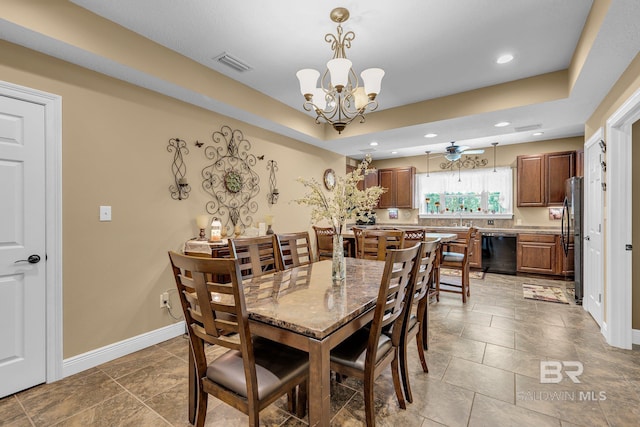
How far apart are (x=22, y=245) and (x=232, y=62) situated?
7.29ft

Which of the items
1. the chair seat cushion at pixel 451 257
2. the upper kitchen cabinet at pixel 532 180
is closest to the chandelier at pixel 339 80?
the chair seat cushion at pixel 451 257

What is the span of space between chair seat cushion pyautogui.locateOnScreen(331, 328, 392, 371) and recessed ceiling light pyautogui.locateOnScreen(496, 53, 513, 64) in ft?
8.89

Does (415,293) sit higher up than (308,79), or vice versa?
(308,79)

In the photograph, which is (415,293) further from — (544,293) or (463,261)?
(544,293)

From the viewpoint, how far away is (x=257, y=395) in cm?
126

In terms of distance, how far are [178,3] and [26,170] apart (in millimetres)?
1582

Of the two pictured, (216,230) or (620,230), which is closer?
(620,230)

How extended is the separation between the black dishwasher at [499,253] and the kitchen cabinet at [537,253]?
6.2 inches

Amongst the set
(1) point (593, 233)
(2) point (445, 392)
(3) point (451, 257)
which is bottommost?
(2) point (445, 392)

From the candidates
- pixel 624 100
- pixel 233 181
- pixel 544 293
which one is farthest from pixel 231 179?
pixel 544 293

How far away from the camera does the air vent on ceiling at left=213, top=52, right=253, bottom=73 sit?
276cm

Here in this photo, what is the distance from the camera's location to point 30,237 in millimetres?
2104

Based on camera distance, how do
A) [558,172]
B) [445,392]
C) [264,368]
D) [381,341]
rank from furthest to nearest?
[558,172] → [445,392] → [381,341] → [264,368]

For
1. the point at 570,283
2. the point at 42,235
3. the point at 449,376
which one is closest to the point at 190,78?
the point at 42,235
